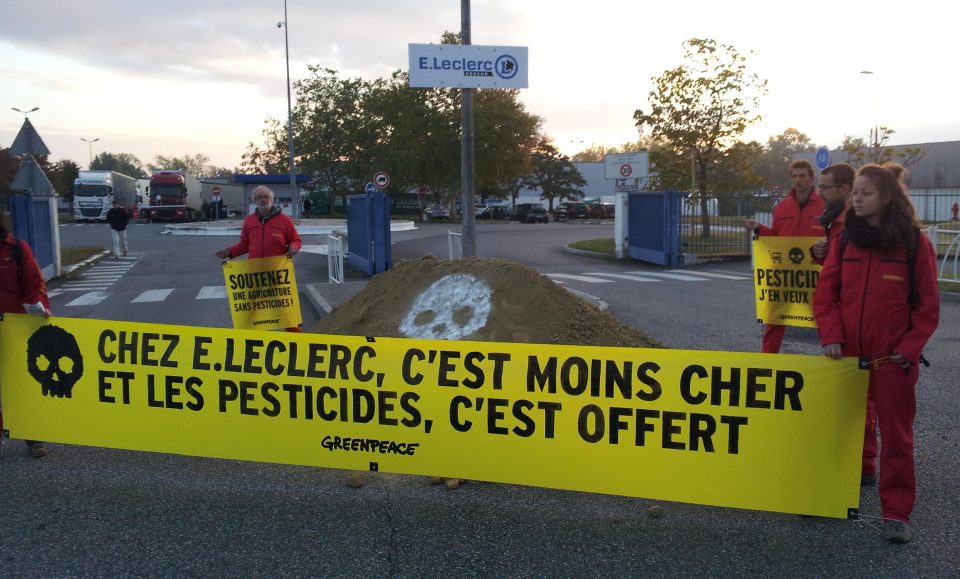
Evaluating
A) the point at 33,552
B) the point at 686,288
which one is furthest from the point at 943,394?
the point at 686,288

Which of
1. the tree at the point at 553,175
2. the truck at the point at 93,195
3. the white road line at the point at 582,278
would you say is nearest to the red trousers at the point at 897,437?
the white road line at the point at 582,278

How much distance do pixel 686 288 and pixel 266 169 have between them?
68576 mm

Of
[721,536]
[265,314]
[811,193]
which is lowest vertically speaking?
[721,536]

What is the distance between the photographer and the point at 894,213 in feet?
13.4

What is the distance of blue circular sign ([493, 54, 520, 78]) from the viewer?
12.1 metres

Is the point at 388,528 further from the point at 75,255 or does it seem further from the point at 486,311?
the point at 75,255

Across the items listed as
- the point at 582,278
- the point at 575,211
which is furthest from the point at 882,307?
the point at 575,211

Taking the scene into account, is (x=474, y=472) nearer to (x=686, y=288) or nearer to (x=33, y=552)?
(x=33, y=552)

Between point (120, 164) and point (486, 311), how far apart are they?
18172cm

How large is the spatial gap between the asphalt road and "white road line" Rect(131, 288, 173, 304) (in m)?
9.55

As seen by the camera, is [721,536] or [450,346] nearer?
[721,536]

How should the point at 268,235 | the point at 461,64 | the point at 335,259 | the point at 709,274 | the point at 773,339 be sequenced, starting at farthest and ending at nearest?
the point at 709,274 < the point at 335,259 < the point at 461,64 < the point at 268,235 < the point at 773,339

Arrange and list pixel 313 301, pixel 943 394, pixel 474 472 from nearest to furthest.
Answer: pixel 474 472 < pixel 943 394 < pixel 313 301

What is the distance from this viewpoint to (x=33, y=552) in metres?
4.04
